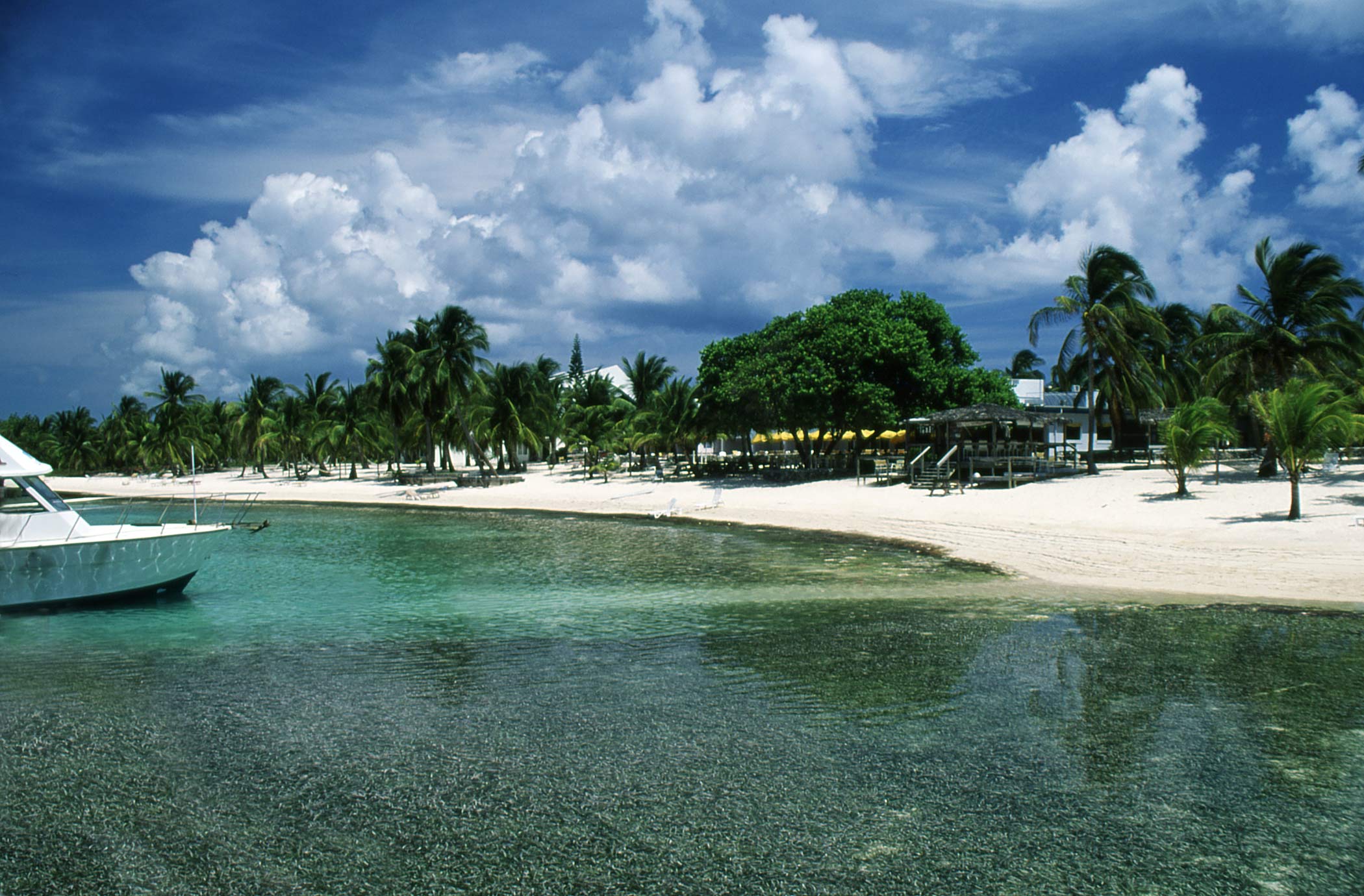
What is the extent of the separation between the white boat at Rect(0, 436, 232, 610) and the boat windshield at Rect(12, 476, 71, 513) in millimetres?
14

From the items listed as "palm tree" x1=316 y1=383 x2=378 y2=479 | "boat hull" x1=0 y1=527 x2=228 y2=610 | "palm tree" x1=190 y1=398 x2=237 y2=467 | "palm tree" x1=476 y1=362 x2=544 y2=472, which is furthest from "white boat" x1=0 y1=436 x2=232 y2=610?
"palm tree" x1=190 y1=398 x2=237 y2=467

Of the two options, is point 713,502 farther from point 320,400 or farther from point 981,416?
point 320,400

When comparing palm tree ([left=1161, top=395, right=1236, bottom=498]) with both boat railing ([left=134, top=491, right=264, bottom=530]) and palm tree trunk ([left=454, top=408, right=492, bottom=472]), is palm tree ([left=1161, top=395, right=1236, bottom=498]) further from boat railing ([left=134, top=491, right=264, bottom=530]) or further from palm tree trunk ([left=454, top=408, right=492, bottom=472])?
palm tree trunk ([left=454, top=408, right=492, bottom=472])

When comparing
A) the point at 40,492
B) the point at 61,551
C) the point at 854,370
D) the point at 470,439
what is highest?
the point at 854,370

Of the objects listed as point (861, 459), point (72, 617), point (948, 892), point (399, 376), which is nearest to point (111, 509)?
point (399, 376)

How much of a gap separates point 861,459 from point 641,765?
30.3m

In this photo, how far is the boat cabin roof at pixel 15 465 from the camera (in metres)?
13.2

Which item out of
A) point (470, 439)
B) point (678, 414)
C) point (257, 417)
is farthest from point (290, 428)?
point (678, 414)

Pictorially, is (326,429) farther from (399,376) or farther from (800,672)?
(800,672)

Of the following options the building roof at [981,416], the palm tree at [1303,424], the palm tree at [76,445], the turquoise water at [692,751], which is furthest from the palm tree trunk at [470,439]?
the palm tree at [76,445]

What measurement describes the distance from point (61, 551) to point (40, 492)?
1343 mm

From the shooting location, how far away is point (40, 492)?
1389 cm

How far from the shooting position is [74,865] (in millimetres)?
5363

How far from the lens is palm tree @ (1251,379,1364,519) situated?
17109mm
